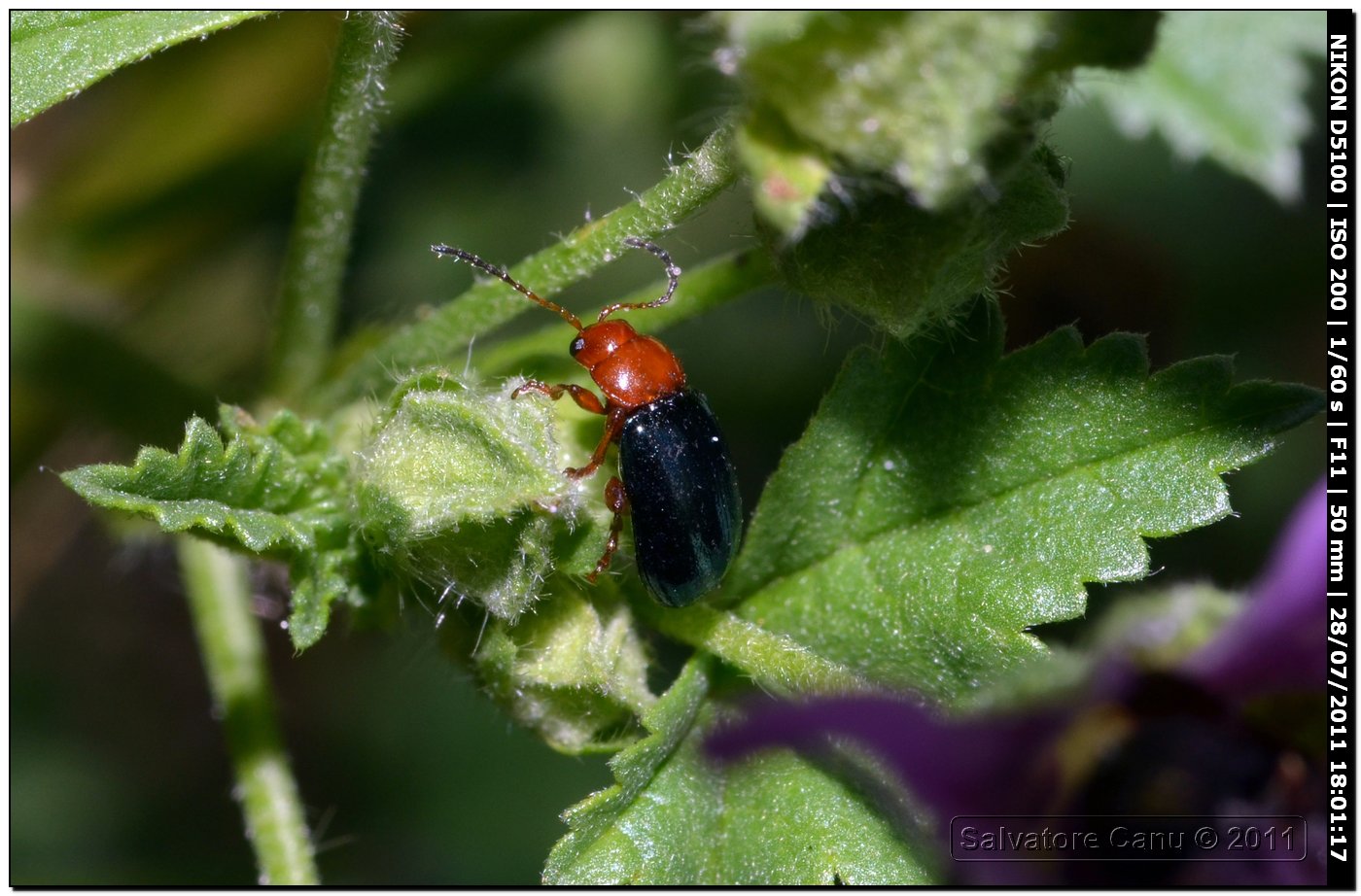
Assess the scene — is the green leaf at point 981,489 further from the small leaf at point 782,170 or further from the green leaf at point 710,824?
the small leaf at point 782,170

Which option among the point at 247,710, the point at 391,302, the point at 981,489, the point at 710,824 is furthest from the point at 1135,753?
the point at 391,302

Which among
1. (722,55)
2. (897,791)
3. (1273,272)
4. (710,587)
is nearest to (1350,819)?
(897,791)

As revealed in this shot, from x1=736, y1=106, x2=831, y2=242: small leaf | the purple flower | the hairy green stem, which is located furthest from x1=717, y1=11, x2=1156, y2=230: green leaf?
the purple flower

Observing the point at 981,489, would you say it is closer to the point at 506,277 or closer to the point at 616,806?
the point at 616,806

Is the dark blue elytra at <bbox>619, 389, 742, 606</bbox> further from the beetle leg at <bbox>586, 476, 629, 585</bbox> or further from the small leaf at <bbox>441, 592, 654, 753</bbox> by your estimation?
the small leaf at <bbox>441, 592, 654, 753</bbox>

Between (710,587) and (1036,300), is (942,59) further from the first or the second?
(1036,300)

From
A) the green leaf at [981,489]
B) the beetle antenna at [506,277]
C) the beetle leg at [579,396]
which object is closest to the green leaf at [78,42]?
the beetle antenna at [506,277]
